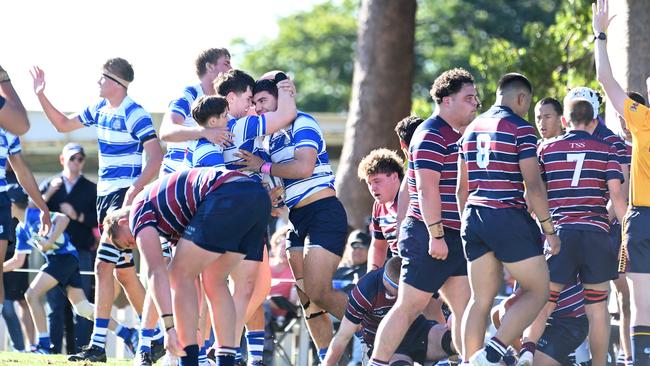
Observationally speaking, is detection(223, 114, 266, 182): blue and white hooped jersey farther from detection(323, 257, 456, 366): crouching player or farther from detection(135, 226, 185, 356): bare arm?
detection(135, 226, 185, 356): bare arm

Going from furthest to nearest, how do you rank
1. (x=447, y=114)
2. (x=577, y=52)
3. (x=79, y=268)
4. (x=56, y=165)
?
(x=56, y=165), (x=577, y=52), (x=79, y=268), (x=447, y=114)

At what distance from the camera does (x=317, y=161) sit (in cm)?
959

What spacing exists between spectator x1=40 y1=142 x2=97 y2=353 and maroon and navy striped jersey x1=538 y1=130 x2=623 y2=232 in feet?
20.5

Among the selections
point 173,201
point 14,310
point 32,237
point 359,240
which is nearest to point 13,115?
point 173,201

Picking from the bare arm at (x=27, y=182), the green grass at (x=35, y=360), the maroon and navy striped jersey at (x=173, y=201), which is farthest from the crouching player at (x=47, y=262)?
the maroon and navy striped jersey at (x=173, y=201)

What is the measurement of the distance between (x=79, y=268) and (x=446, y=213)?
595 centimetres

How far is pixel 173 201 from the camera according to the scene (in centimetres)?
789

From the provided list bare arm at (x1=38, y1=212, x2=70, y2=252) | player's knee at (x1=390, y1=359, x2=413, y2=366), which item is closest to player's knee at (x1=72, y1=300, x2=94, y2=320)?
bare arm at (x1=38, y1=212, x2=70, y2=252)

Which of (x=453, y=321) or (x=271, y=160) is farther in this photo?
(x=271, y=160)

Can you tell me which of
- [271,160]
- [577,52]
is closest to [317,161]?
[271,160]

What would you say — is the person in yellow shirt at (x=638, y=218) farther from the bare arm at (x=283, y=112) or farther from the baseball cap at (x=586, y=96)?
the bare arm at (x=283, y=112)

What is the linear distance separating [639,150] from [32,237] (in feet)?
22.8

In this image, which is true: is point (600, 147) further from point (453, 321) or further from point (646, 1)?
point (646, 1)

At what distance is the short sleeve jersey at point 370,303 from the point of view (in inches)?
365
